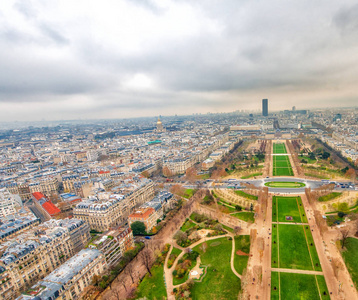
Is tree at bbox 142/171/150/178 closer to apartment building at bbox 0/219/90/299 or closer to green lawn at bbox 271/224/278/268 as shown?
apartment building at bbox 0/219/90/299

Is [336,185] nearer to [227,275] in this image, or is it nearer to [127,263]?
[227,275]

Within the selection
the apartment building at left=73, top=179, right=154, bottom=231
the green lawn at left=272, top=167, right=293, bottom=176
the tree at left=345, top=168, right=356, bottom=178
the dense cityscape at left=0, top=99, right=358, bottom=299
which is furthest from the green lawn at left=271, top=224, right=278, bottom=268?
the tree at left=345, top=168, right=356, bottom=178

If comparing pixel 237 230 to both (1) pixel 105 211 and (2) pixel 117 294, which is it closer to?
(2) pixel 117 294

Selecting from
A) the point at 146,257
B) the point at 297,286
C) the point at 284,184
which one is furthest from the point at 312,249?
the point at 284,184

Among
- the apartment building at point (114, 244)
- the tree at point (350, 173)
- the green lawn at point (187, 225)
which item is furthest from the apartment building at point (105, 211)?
the tree at point (350, 173)

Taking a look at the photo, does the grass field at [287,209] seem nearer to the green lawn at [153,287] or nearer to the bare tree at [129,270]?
the green lawn at [153,287]

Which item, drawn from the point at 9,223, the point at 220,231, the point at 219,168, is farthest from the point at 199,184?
the point at 9,223
